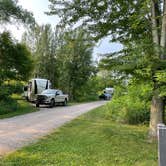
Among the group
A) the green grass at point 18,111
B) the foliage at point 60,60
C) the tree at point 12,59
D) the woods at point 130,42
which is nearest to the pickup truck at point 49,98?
the tree at point 12,59

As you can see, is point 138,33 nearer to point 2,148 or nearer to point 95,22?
point 95,22

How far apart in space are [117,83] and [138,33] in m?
2.13

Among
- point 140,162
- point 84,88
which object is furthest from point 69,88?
point 140,162

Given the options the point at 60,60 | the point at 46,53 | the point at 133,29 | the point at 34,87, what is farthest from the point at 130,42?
the point at 46,53

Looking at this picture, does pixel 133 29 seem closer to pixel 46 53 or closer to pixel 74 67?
pixel 74 67

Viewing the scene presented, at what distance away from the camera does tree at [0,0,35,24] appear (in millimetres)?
30047

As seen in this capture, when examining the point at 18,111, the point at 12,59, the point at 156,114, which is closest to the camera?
the point at 156,114

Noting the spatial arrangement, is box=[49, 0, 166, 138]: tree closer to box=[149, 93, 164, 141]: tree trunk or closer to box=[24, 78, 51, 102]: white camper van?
box=[149, 93, 164, 141]: tree trunk

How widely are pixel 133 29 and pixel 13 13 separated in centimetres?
2025

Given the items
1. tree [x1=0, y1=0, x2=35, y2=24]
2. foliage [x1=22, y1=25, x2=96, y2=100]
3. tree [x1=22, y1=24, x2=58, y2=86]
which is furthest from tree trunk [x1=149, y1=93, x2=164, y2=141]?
tree [x1=22, y1=24, x2=58, y2=86]

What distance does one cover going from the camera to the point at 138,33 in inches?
505

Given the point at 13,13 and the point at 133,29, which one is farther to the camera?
the point at 13,13

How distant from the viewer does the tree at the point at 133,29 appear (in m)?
10.7

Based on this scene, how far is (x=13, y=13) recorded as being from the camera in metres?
30.8
